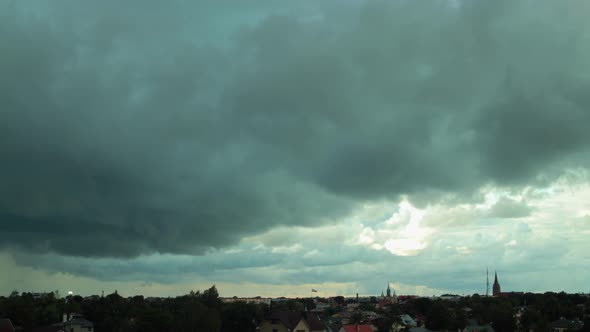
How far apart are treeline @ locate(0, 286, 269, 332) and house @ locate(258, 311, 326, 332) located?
1170 centimetres

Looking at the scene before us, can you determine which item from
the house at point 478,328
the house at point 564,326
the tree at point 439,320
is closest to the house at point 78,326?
the tree at point 439,320

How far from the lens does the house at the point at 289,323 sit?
13312 centimetres

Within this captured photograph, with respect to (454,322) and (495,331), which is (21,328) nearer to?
(454,322)

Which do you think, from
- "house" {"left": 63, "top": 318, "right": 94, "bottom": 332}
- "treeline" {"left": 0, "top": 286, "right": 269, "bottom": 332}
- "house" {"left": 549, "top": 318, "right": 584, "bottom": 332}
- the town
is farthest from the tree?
"house" {"left": 63, "top": 318, "right": 94, "bottom": 332}

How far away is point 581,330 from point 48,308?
153m

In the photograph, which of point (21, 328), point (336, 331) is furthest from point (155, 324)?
point (336, 331)

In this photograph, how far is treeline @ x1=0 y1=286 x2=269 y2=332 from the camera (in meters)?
118

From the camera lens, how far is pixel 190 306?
132 m

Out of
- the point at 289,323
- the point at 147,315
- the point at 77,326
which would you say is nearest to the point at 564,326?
the point at 289,323

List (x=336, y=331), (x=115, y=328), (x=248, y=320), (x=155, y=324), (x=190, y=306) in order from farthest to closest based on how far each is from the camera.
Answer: (x=336, y=331) < (x=248, y=320) < (x=115, y=328) < (x=190, y=306) < (x=155, y=324)

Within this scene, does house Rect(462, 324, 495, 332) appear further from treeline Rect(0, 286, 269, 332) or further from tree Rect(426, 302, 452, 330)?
treeline Rect(0, 286, 269, 332)

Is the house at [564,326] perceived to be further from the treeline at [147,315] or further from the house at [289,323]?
the treeline at [147,315]

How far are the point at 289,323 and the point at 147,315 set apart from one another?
3532 centimetres

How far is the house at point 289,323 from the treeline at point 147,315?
11703 millimetres
